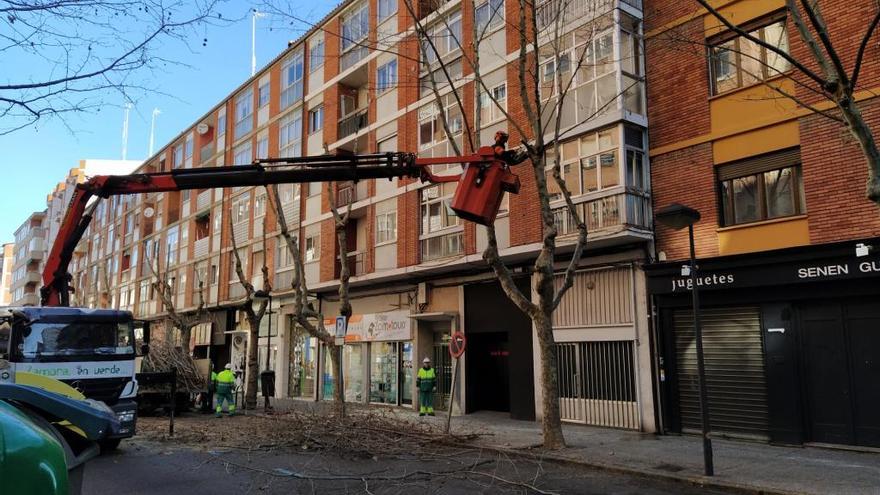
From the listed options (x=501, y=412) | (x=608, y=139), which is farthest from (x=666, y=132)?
(x=501, y=412)

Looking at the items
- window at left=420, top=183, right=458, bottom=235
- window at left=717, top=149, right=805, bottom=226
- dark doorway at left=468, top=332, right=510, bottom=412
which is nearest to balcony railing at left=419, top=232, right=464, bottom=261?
window at left=420, top=183, right=458, bottom=235

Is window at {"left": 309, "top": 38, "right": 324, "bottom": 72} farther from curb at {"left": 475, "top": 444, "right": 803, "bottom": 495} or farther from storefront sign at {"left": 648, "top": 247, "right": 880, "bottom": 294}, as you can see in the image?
curb at {"left": 475, "top": 444, "right": 803, "bottom": 495}

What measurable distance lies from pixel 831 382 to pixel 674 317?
11.3ft

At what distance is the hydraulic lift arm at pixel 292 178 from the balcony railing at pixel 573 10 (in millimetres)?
6979

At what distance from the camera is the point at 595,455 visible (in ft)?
37.8

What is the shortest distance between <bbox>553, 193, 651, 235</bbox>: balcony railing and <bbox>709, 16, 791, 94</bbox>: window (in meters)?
3.02

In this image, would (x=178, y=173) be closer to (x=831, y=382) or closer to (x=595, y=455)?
(x=595, y=455)

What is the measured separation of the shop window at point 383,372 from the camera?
2300 centimetres

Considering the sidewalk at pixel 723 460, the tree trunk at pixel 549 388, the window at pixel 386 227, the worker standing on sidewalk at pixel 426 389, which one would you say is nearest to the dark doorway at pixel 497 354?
the worker standing on sidewalk at pixel 426 389

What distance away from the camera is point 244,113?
3512 cm

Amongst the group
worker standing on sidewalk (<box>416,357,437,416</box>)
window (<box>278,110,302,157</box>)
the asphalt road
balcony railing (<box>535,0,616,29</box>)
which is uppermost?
window (<box>278,110,302,157</box>)

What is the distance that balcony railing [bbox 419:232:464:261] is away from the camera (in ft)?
65.1

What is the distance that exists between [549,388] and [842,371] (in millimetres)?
5409

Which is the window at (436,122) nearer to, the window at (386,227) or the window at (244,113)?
the window at (386,227)
